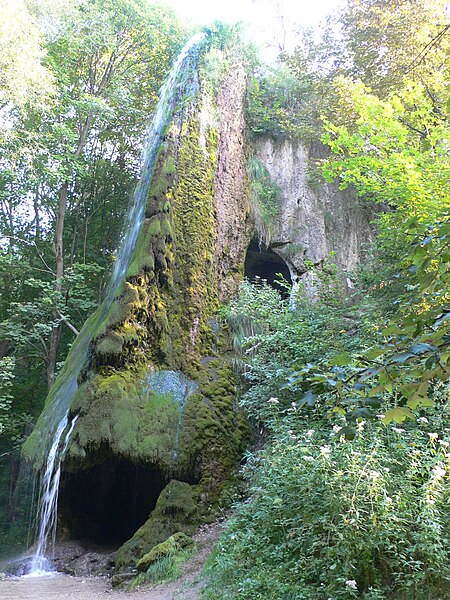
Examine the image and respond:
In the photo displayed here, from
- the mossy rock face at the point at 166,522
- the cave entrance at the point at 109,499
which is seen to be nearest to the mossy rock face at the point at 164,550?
the mossy rock face at the point at 166,522

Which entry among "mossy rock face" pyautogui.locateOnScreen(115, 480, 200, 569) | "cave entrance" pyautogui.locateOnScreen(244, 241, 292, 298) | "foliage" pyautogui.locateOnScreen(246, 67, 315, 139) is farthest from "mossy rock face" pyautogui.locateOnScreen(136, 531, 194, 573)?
"foliage" pyautogui.locateOnScreen(246, 67, 315, 139)

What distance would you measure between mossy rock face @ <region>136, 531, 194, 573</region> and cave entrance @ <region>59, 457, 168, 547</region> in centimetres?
134

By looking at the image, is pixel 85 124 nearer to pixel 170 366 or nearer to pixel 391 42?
pixel 391 42

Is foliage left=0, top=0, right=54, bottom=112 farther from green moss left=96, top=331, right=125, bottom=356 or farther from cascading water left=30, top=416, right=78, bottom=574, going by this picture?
cascading water left=30, top=416, right=78, bottom=574

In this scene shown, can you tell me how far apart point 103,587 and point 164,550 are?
0.89 m

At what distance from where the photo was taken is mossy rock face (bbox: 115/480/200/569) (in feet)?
23.8

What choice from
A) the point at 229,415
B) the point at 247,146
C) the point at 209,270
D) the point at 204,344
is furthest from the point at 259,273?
the point at 229,415

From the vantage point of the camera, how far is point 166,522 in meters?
7.62

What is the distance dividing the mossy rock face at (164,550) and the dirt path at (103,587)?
22 cm

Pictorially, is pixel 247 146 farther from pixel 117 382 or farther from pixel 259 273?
pixel 117 382

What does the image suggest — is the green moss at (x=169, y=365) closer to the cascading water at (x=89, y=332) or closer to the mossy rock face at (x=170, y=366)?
the mossy rock face at (x=170, y=366)

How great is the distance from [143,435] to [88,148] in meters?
14.1

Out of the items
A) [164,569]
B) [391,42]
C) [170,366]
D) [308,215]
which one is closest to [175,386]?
[170,366]

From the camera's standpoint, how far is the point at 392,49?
12516mm
